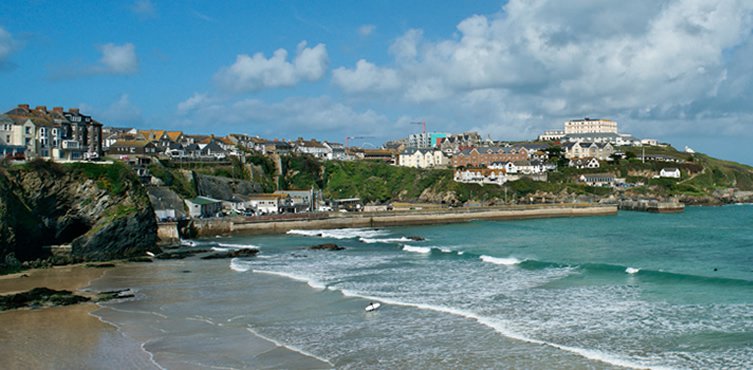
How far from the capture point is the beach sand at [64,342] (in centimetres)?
1659

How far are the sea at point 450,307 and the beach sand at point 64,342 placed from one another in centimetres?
56

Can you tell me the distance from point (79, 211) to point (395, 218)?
30.6 m

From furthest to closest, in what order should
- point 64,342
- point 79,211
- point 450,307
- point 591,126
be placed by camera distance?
point 591,126
point 79,211
point 450,307
point 64,342

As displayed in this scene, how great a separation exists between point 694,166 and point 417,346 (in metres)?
99.0

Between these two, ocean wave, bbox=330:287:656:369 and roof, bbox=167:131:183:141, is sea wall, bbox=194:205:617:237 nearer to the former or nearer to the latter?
ocean wave, bbox=330:287:656:369

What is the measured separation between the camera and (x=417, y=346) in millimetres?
18062

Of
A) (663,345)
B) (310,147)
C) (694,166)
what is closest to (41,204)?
(663,345)

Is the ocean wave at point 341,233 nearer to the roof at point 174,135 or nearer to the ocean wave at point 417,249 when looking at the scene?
the ocean wave at point 417,249

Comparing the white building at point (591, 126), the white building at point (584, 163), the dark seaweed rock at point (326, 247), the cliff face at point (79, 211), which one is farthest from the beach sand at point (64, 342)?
the white building at point (591, 126)

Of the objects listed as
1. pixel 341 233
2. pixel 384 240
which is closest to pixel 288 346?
pixel 384 240

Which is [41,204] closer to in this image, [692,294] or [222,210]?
[222,210]

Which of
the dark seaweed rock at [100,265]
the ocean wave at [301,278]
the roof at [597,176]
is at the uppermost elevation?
the roof at [597,176]

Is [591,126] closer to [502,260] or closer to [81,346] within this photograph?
[502,260]

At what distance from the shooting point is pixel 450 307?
22875 millimetres
